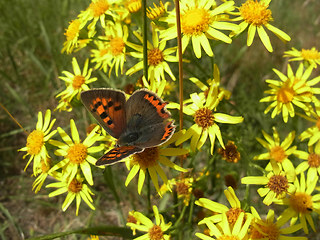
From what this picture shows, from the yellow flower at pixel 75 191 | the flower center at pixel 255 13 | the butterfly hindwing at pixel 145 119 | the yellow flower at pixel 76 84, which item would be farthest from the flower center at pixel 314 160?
the yellow flower at pixel 76 84

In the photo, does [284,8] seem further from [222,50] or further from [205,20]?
[205,20]

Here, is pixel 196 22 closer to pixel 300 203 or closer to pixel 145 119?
pixel 145 119

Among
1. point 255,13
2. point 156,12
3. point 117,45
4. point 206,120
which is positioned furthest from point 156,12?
point 206,120

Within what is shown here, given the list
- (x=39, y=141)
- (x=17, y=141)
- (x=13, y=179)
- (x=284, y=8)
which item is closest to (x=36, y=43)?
(x=17, y=141)

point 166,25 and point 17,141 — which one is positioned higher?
point 166,25

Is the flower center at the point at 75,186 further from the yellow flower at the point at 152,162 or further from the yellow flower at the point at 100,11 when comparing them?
the yellow flower at the point at 100,11

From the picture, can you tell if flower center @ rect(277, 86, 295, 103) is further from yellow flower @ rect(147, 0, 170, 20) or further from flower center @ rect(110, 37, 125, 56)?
flower center @ rect(110, 37, 125, 56)
